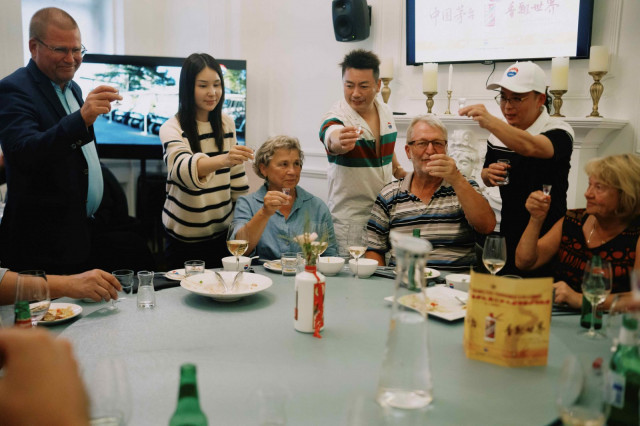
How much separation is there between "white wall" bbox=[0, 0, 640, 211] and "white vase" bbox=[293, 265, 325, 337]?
3.12m

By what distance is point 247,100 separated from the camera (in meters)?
5.48

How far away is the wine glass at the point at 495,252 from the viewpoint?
70.4 inches

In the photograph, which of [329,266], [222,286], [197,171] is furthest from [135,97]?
[222,286]

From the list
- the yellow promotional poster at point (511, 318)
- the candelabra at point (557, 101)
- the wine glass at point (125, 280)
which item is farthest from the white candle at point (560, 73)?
the wine glass at point (125, 280)

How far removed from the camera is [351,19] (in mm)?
4512

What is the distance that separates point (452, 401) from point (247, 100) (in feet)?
15.3

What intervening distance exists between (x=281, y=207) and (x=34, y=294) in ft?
4.17

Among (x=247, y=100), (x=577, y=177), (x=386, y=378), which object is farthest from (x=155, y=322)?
(x=247, y=100)

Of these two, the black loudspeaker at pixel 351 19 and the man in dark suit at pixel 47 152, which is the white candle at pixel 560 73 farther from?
the man in dark suit at pixel 47 152

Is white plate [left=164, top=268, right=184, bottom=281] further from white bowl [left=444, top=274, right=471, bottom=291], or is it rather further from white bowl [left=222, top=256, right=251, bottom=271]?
white bowl [left=444, top=274, right=471, bottom=291]

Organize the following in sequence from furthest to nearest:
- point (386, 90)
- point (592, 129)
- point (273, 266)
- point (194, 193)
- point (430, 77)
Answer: point (386, 90) < point (430, 77) < point (592, 129) < point (194, 193) < point (273, 266)

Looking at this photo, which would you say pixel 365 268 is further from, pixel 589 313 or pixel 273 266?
pixel 589 313

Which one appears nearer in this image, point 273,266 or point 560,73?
point 273,266

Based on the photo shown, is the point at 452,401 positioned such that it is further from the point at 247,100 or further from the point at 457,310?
the point at 247,100
